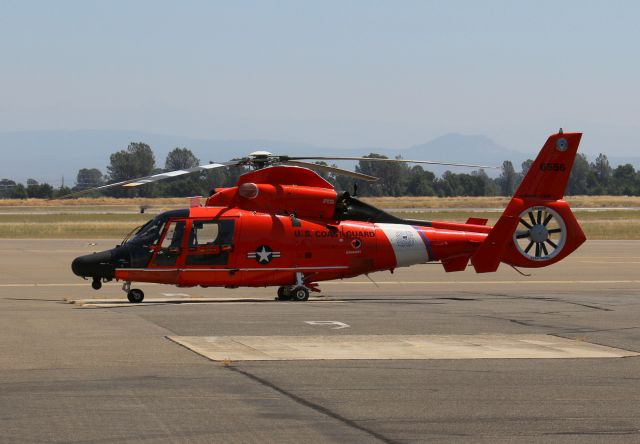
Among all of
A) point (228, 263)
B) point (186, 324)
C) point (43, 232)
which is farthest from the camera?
point (43, 232)

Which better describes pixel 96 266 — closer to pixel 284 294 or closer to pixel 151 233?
pixel 151 233

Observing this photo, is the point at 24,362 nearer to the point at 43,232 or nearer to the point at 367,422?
the point at 367,422

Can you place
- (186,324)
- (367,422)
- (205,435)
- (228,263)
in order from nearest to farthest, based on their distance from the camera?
(205,435)
(367,422)
(186,324)
(228,263)

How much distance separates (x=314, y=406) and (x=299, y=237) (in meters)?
13.4

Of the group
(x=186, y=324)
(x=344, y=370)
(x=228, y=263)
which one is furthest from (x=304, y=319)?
(x=344, y=370)

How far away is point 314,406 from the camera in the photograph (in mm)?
11672

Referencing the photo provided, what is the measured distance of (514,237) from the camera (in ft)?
86.7

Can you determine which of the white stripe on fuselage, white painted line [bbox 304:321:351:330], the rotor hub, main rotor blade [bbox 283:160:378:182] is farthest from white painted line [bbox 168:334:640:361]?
the rotor hub

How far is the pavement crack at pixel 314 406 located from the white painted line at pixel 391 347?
1487 millimetres

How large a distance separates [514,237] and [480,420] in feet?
52.1

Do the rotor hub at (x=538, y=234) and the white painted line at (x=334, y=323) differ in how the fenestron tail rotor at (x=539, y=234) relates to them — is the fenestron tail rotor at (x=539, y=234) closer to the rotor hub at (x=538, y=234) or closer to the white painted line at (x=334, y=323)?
the rotor hub at (x=538, y=234)

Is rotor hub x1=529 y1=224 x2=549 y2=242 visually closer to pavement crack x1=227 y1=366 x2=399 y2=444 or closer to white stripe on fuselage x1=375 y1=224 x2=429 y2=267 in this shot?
white stripe on fuselage x1=375 y1=224 x2=429 y2=267

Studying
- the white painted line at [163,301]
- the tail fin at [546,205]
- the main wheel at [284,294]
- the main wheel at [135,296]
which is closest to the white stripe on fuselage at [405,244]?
the white painted line at [163,301]

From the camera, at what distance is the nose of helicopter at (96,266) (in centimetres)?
2375
